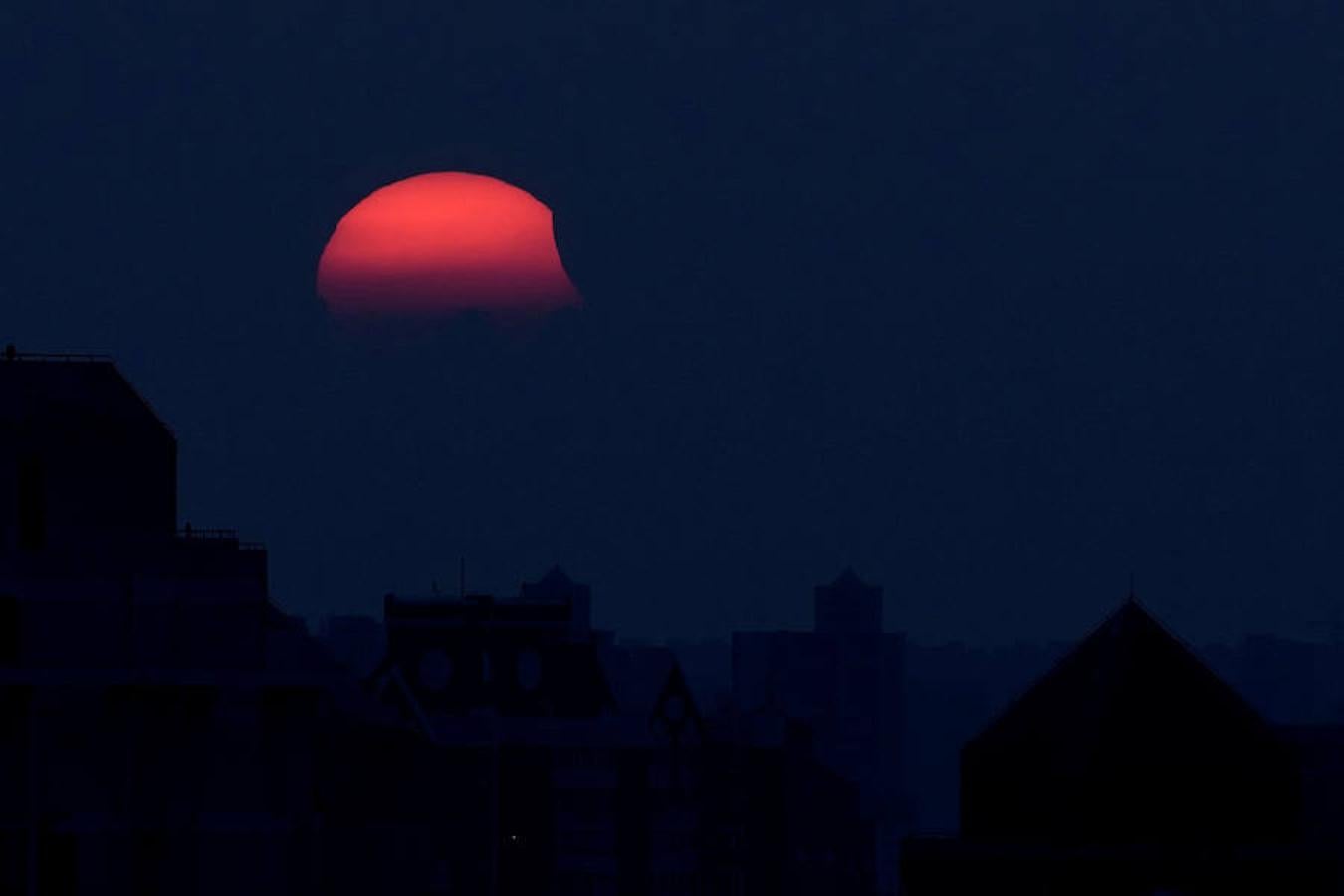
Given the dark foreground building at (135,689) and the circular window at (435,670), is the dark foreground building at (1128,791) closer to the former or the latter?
the dark foreground building at (135,689)

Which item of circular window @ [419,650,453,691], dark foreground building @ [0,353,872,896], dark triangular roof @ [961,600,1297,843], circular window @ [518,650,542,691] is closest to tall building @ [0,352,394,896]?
dark foreground building @ [0,353,872,896]

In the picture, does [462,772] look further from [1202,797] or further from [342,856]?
[1202,797]

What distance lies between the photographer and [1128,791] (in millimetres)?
89438

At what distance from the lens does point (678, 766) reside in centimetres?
18875

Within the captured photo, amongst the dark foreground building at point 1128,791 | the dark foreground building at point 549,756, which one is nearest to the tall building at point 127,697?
the dark foreground building at point 1128,791

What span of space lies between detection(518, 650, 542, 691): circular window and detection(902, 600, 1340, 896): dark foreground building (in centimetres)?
7887

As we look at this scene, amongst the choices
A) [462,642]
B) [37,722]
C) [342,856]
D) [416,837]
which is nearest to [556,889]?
[462,642]

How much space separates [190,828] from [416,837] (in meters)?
37.5

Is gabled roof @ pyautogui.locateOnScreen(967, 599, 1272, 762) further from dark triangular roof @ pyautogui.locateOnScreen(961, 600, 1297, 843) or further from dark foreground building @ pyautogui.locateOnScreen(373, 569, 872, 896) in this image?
dark foreground building @ pyautogui.locateOnScreen(373, 569, 872, 896)

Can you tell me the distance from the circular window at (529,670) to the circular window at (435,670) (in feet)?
12.6

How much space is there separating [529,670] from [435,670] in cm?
521

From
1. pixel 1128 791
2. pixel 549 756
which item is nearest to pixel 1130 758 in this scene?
pixel 1128 791

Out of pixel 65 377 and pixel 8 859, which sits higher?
pixel 65 377

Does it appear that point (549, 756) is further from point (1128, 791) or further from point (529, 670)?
point (1128, 791)
